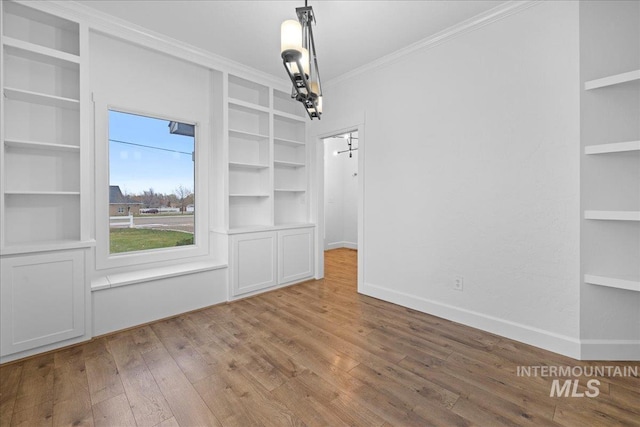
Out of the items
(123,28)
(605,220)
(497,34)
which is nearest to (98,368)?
(123,28)

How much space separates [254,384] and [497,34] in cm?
355

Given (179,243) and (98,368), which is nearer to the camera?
(98,368)

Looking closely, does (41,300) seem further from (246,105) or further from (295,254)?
(246,105)

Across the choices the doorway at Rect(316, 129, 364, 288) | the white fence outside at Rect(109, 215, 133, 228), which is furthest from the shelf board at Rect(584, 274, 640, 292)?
the doorway at Rect(316, 129, 364, 288)

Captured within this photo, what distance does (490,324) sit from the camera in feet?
8.71

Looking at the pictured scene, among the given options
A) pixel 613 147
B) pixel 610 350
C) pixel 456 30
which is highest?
pixel 456 30

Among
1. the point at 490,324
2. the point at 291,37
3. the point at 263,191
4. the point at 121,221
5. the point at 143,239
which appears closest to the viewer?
the point at 291,37

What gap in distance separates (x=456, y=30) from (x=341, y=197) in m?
4.95

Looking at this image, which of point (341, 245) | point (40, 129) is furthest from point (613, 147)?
point (341, 245)

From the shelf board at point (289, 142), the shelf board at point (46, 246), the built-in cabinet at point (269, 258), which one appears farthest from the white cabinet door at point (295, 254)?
the shelf board at point (46, 246)

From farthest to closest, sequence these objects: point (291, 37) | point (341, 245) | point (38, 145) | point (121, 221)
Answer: point (341, 245)
point (121, 221)
point (38, 145)
point (291, 37)

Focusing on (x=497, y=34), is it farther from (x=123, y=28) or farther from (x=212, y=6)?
(x=123, y=28)

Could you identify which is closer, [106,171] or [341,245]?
[106,171]

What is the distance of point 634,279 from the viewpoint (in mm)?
2068
